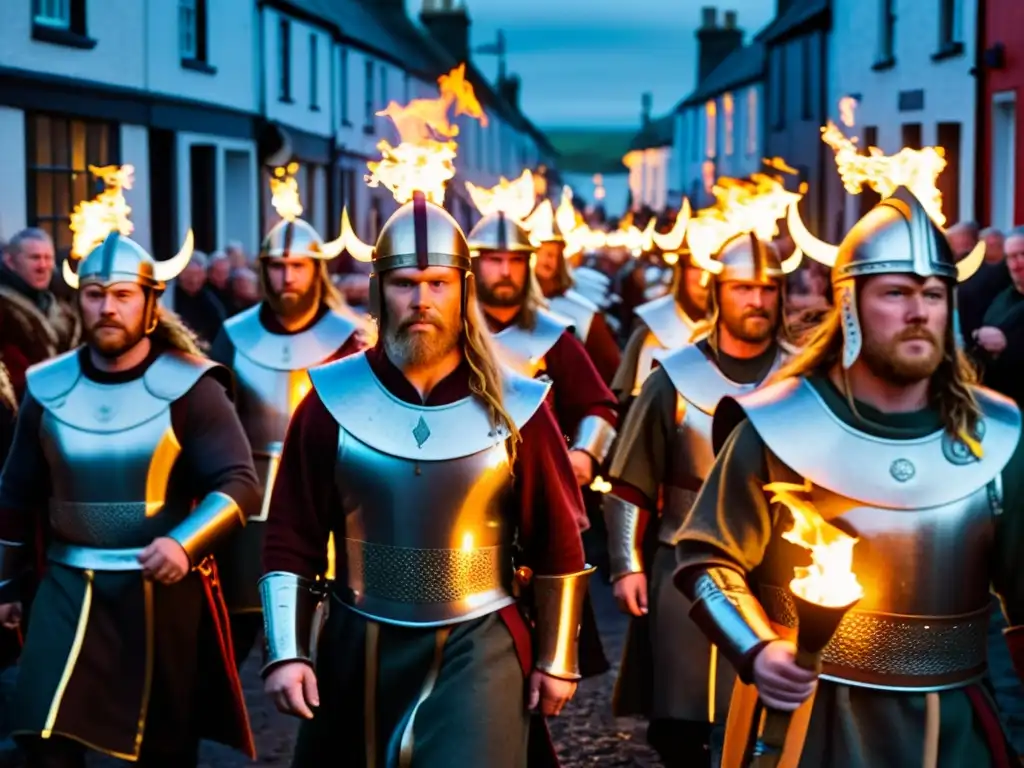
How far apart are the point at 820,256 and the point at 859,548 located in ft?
3.00

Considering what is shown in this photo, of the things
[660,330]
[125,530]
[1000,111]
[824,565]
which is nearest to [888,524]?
[824,565]

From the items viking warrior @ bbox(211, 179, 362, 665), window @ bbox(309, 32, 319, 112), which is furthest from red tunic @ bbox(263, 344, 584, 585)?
window @ bbox(309, 32, 319, 112)

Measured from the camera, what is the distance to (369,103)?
129ft

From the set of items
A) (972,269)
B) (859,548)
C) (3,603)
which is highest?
(972,269)

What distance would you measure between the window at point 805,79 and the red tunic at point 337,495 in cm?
2927

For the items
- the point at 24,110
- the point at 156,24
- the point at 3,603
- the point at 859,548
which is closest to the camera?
the point at 859,548

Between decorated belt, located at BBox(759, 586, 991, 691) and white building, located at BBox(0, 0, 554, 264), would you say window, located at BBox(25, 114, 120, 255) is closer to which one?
white building, located at BBox(0, 0, 554, 264)

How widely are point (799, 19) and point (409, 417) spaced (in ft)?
98.2

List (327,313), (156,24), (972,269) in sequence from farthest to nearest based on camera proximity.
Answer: (156,24), (327,313), (972,269)

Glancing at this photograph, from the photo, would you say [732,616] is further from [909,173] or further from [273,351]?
[273,351]

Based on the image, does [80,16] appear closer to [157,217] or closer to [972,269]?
[157,217]

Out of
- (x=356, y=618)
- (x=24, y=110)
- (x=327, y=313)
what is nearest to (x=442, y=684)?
(x=356, y=618)

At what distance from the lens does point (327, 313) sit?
9398 mm

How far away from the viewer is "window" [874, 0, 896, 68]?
25594 millimetres
